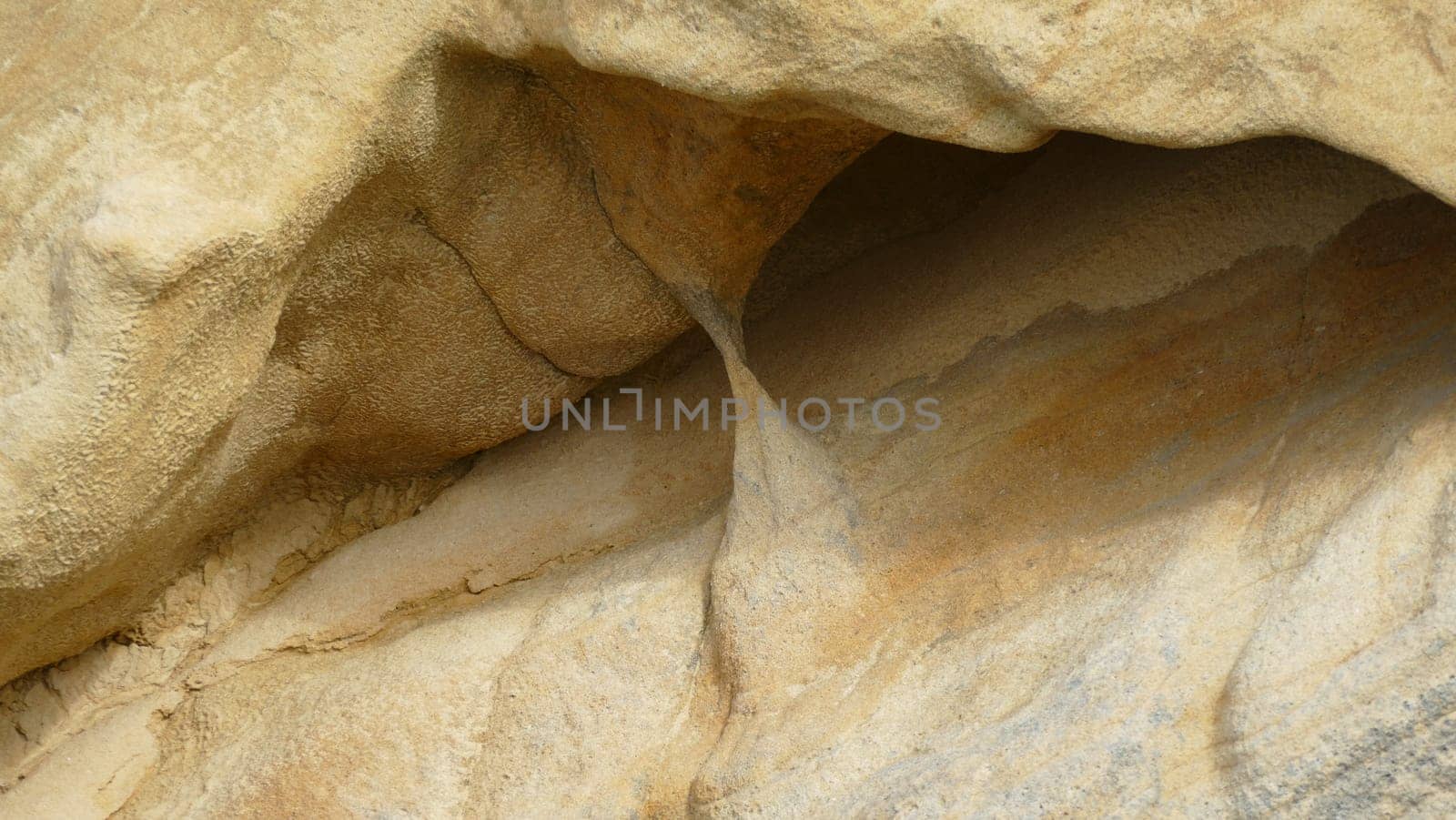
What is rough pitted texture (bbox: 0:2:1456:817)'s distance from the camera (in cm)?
125

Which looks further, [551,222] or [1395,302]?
[551,222]

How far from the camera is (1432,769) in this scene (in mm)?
1156

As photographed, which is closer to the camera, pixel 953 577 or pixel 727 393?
pixel 953 577

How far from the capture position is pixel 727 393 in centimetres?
202

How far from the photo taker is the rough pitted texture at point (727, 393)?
125cm

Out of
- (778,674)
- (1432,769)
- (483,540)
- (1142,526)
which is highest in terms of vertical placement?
(483,540)

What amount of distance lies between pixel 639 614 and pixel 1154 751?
66 centimetres

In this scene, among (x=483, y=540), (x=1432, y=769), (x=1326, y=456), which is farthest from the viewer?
(x=483, y=540)

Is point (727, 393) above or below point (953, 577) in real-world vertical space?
above

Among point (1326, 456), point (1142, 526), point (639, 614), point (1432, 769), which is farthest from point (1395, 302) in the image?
point (639, 614)

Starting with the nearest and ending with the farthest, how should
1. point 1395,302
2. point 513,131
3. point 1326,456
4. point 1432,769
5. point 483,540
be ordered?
1. point 1432,769
2. point 1326,456
3. point 1395,302
4. point 513,131
5. point 483,540

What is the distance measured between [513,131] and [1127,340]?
733mm

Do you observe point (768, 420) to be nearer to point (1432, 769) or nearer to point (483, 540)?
point (483, 540)

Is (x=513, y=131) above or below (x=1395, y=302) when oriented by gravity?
above
